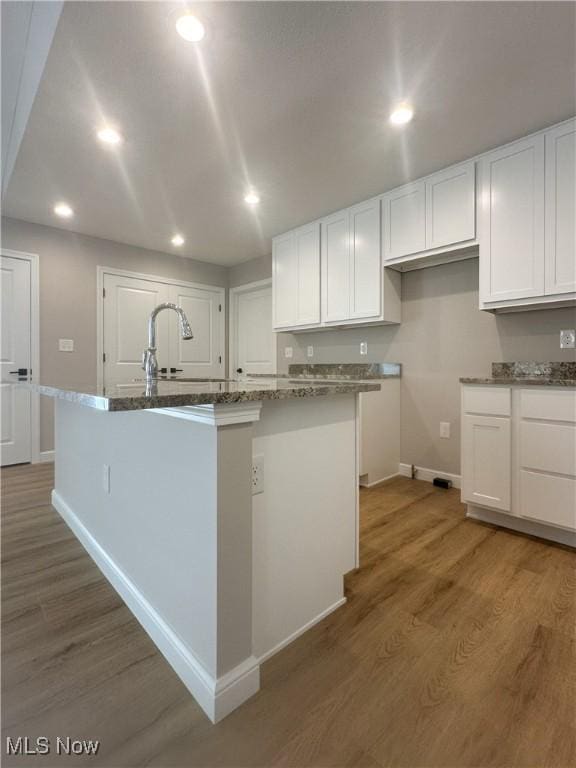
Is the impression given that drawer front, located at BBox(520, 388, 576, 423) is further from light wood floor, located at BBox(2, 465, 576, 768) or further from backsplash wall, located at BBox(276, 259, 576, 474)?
light wood floor, located at BBox(2, 465, 576, 768)

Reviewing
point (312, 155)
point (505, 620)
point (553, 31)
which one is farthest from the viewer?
point (312, 155)

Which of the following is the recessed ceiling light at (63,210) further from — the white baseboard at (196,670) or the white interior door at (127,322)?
the white baseboard at (196,670)

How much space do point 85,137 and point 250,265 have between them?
273cm

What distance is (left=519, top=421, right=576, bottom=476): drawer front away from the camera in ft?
6.40

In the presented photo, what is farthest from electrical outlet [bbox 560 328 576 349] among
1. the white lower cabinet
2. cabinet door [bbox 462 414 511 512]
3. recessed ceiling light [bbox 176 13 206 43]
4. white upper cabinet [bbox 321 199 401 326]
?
recessed ceiling light [bbox 176 13 206 43]

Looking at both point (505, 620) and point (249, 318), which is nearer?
point (505, 620)

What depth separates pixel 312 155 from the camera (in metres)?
2.47

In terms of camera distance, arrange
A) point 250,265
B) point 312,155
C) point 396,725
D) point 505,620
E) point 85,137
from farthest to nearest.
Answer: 1. point 250,265
2. point 312,155
3. point 85,137
4. point 505,620
5. point 396,725

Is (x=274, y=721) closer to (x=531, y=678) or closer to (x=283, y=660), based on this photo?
(x=283, y=660)

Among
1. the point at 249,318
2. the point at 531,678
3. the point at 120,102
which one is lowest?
the point at 531,678

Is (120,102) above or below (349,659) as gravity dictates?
above

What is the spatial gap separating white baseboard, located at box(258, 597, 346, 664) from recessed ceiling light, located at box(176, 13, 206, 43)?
2.35 m

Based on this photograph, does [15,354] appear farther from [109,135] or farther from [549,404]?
[549,404]

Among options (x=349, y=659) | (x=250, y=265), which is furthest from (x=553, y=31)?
(x=250, y=265)
